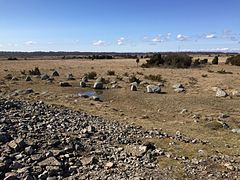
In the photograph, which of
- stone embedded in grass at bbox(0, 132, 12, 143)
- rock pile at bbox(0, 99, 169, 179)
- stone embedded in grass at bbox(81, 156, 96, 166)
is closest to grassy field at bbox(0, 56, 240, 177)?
rock pile at bbox(0, 99, 169, 179)

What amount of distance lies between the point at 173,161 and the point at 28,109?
923cm

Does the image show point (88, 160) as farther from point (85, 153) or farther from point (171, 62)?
point (171, 62)

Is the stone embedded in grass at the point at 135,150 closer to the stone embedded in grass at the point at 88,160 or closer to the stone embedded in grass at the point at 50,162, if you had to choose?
the stone embedded in grass at the point at 88,160

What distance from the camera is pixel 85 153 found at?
11258 mm

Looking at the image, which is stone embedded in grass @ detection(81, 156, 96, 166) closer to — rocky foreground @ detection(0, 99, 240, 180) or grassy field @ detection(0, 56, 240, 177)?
rocky foreground @ detection(0, 99, 240, 180)

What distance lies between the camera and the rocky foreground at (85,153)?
32.0 ft

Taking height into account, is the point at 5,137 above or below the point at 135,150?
above

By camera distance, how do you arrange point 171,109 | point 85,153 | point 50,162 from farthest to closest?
Result: point 171,109 < point 85,153 < point 50,162

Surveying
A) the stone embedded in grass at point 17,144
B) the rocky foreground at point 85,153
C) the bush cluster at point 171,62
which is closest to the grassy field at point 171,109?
the rocky foreground at point 85,153

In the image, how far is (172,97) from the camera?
2498 cm

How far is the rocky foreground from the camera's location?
32.0 feet

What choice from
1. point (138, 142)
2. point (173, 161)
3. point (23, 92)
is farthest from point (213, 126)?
point (23, 92)

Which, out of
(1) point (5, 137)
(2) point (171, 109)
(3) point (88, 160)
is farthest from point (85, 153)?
(2) point (171, 109)

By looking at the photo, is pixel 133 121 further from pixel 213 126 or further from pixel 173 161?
pixel 173 161
